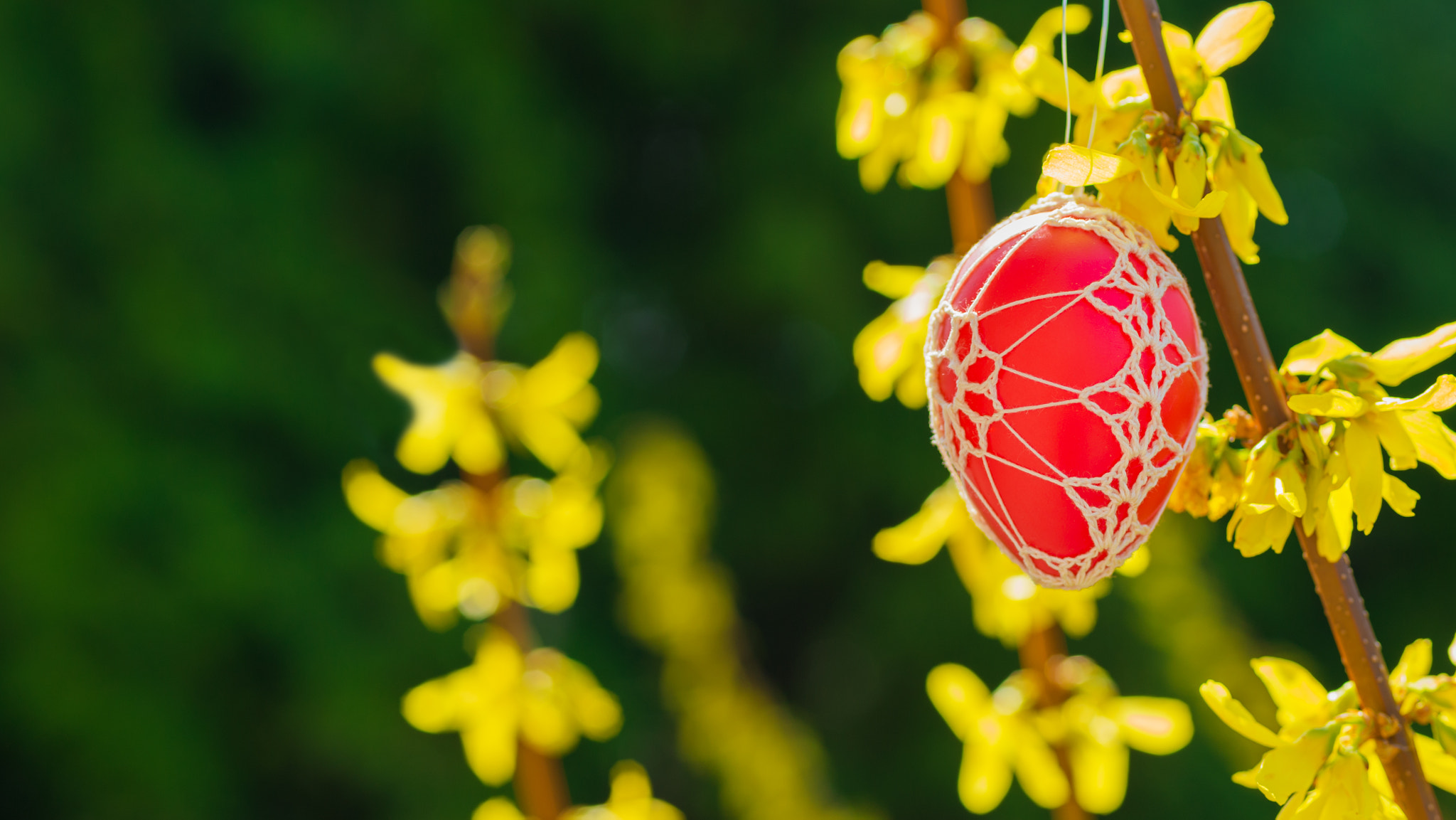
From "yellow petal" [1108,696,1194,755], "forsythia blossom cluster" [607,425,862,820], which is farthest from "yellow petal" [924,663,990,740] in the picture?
"forsythia blossom cluster" [607,425,862,820]

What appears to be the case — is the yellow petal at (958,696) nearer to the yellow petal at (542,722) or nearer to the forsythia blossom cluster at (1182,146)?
the yellow petal at (542,722)

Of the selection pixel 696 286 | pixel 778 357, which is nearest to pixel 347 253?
pixel 696 286

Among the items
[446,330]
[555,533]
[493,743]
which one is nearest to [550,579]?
[555,533]

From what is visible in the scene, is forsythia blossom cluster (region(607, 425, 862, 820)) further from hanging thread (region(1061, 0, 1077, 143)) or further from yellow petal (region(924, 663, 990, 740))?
hanging thread (region(1061, 0, 1077, 143))

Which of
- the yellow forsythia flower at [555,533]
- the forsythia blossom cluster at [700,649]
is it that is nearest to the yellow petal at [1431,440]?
the yellow forsythia flower at [555,533]

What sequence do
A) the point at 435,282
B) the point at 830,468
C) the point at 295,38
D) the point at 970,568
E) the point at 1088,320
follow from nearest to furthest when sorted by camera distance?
the point at 1088,320 < the point at 970,568 < the point at 295,38 < the point at 435,282 < the point at 830,468

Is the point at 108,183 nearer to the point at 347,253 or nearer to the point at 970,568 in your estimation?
the point at 347,253

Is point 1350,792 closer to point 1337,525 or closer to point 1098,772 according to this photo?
point 1337,525
